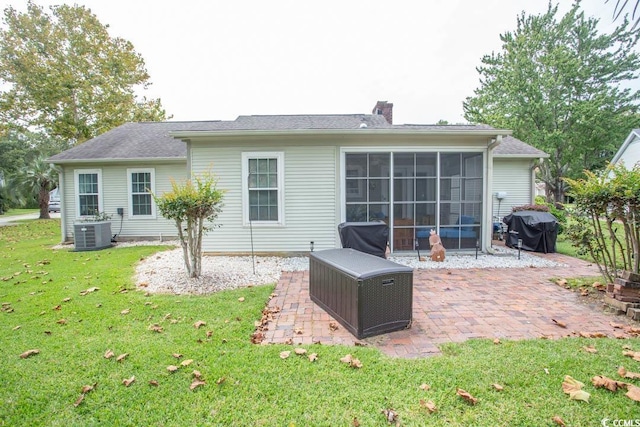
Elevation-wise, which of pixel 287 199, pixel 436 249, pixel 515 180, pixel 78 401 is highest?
pixel 515 180

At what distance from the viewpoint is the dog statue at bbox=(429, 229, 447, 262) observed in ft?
22.5

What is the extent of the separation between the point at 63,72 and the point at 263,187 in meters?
16.0

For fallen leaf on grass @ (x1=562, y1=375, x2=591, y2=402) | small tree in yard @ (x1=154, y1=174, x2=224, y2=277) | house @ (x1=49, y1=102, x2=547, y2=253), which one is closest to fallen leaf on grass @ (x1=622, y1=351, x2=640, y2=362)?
fallen leaf on grass @ (x1=562, y1=375, x2=591, y2=402)

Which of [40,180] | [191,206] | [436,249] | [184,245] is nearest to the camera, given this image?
[191,206]

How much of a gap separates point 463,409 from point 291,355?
4.97 feet

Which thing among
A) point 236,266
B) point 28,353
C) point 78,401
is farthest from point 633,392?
point 236,266

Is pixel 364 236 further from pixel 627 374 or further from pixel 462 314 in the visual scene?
pixel 627 374

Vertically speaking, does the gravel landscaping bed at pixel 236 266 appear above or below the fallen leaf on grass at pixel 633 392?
above

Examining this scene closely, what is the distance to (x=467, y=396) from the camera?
2160mm

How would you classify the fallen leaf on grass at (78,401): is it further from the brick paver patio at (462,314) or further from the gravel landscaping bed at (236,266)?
the gravel landscaping bed at (236,266)

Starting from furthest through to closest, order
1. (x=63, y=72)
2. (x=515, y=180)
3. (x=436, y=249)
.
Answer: (x=63, y=72)
(x=515, y=180)
(x=436, y=249)

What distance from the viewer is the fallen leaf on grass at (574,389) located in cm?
215

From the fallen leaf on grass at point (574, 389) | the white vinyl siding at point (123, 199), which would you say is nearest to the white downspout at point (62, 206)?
the white vinyl siding at point (123, 199)

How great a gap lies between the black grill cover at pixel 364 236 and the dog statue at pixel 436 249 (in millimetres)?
1273
